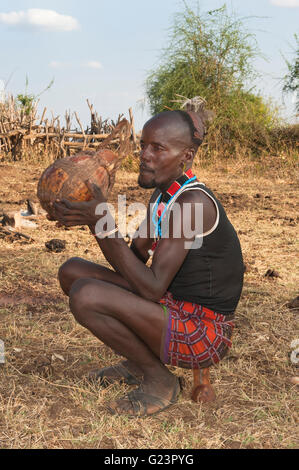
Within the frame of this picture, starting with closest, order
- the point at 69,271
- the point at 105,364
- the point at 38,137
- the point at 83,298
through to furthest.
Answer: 1. the point at 83,298
2. the point at 69,271
3. the point at 105,364
4. the point at 38,137

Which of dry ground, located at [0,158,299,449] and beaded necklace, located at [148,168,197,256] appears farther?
beaded necklace, located at [148,168,197,256]

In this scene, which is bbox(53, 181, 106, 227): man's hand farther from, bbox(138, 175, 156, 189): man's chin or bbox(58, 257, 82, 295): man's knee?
bbox(58, 257, 82, 295): man's knee

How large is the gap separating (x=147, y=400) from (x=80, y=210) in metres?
1.06

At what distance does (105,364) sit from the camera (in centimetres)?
347

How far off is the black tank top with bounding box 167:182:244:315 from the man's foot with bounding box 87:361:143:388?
56 centimetres

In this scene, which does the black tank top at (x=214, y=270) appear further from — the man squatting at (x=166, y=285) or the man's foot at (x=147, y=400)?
the man's foot at (x=147, y=400)

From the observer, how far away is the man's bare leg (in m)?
2.66

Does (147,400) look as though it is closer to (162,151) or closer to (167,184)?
(167,184)

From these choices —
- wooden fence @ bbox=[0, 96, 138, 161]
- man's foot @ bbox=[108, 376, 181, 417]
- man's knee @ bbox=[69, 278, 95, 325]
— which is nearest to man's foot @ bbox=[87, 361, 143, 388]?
man's foot @ bbox=[108, 376, 181, 417]

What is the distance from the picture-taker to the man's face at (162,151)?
105 inches

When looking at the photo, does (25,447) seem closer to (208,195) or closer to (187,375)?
(187,375)

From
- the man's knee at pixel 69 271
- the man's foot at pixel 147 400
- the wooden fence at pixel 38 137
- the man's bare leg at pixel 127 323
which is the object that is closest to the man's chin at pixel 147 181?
the man's bare leg at pixel 127 323

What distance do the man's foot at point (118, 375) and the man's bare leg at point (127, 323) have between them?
238mm

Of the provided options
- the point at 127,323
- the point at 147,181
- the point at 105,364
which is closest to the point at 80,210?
the point at 147,181
